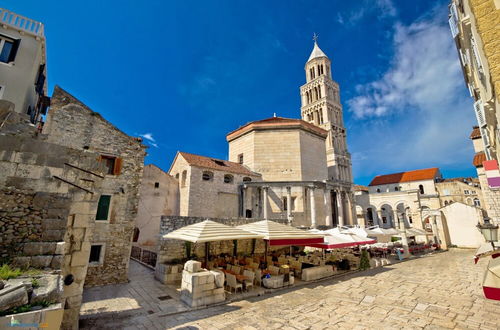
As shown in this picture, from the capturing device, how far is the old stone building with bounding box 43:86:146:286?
11.4 meters

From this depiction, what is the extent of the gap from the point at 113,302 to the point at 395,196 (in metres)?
49.1

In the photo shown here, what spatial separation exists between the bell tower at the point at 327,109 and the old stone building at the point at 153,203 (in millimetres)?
32577

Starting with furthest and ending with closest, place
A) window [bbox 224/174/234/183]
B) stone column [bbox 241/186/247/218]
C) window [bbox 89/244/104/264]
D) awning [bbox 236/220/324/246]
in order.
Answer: window [bbox 224/174/234/183]
stone column [bbox 241/186/247/218]
window [bbox 89/244/104/264]
awning [bbox 236/220/324/246]

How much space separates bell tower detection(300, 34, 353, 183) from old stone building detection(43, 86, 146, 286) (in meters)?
39.1

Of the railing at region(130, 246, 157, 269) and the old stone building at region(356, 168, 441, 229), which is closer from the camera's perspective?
the railing at region(130, 246, 157, 269)

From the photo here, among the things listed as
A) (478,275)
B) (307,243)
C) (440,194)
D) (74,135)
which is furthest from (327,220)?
(440,194)

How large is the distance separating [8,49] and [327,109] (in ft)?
156

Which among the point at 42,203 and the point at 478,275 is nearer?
the point at 42,203

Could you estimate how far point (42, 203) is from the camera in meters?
5.20

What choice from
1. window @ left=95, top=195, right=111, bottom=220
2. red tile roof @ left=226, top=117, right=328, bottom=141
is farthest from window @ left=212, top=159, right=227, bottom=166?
window @ left=95, top=195, right=111, bottom=220

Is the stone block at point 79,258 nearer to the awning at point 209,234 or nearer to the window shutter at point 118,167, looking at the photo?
the awning at point 209,234

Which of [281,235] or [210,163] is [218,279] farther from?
[210,163]

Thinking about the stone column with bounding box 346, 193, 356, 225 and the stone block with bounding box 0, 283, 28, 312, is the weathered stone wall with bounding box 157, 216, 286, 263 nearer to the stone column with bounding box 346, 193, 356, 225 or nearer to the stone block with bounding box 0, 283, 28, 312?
the stone block with bounding box 0, 283, 28, 312

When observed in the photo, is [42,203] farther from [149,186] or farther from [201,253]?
[149,186]
